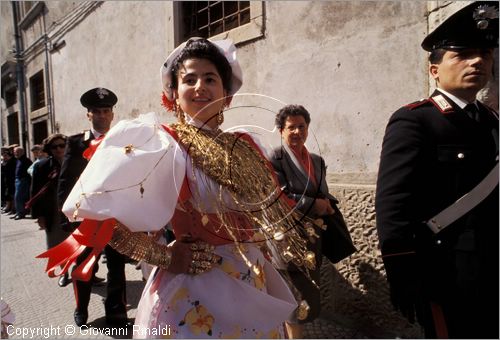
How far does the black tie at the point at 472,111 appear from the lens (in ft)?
5.45

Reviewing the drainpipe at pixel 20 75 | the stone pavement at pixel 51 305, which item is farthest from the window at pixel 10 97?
the stone pavement at pixel 51 305

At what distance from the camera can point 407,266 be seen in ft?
5.21

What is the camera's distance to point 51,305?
370 centimetres

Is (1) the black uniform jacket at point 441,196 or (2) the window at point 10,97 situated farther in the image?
(2) the window at point 10,97

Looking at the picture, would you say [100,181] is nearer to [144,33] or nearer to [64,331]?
[64,331]

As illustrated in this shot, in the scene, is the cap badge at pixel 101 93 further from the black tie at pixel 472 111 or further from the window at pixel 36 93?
the window at pixel 36 93

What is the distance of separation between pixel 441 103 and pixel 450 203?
18.3 inches

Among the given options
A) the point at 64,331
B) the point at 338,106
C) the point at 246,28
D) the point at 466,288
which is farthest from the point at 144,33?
the point at 466,288

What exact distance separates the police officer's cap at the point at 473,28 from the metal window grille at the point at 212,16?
3081 millimetres

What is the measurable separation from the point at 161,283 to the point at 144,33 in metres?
5.50

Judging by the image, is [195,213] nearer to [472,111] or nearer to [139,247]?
[139,247]

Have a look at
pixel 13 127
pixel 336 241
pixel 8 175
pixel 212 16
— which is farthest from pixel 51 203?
pixel 13 127

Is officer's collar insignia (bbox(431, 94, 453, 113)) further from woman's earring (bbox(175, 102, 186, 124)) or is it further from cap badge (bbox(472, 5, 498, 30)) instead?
woman's earring (bbox(175, 102, 186, 124))

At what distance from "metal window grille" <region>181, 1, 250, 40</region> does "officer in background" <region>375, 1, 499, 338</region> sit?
3206mm
